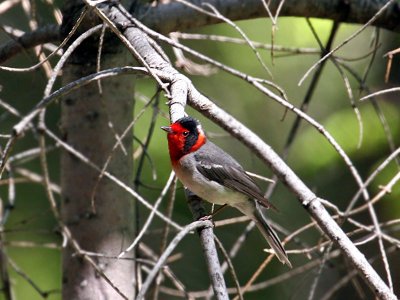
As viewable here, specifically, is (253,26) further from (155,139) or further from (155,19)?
(155,19)

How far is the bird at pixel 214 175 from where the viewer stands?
3.66m

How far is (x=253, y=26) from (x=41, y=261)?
278 centimetres

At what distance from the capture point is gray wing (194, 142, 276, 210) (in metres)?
3.79

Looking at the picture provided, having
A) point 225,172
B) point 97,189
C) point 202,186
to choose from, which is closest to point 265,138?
point 225,172

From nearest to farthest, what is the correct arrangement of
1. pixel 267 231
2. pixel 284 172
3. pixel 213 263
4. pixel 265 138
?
pixel 213 263 < pixel 284 172 < pixel 267 231 < pixel 265 138

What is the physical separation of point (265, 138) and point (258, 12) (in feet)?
14.3

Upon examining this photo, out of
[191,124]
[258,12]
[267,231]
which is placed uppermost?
[258,12]

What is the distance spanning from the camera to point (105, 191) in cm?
344

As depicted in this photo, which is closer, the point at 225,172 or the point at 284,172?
the point at 284,172

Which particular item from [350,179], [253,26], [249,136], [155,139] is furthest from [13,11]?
[249,136]

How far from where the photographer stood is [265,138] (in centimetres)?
775

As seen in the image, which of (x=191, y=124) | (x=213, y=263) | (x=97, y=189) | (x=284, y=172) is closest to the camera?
(x=213, y=263)

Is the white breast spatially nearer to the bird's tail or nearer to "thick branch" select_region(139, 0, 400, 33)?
the bird's tail

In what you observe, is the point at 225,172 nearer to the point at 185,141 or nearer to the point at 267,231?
the point at 185,141
